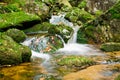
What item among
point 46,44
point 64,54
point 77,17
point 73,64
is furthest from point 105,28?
point 73,64

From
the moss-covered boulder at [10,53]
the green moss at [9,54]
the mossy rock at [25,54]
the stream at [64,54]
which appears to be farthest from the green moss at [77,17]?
the green moss at [9,54]

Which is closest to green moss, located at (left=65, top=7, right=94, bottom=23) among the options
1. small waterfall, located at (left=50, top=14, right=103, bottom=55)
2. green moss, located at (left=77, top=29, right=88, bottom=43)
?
small waterfall, located at (left=50, top=14, right=103, bottom=55)

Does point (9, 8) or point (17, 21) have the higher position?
point (9, 8)

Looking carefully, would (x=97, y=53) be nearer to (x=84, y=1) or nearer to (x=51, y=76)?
(x=51, y=76)

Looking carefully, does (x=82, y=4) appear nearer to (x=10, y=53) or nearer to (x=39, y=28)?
(x=39, y=28)

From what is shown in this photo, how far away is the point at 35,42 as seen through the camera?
1459cm

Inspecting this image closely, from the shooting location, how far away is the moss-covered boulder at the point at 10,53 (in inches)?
433

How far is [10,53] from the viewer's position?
435 inches

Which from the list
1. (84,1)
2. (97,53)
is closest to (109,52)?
(97,53)

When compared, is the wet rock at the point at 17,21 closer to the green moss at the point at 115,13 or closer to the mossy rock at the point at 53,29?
the mossy rock at the point at 53,29

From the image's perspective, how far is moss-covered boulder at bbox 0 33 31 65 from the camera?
11.0 m

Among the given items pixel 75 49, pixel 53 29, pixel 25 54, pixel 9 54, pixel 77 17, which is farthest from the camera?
pixel 77 17

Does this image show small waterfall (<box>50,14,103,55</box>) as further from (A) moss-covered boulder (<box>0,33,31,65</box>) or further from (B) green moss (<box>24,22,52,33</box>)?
(A) moss-covered boulder (<box>0,33,31,65</box>)

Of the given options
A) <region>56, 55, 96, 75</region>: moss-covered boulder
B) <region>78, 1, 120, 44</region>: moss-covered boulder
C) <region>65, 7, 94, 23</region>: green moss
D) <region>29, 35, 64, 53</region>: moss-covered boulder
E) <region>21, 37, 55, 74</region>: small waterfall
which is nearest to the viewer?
<region>56, 55, 96, 75</region>: moss-covered boulder
